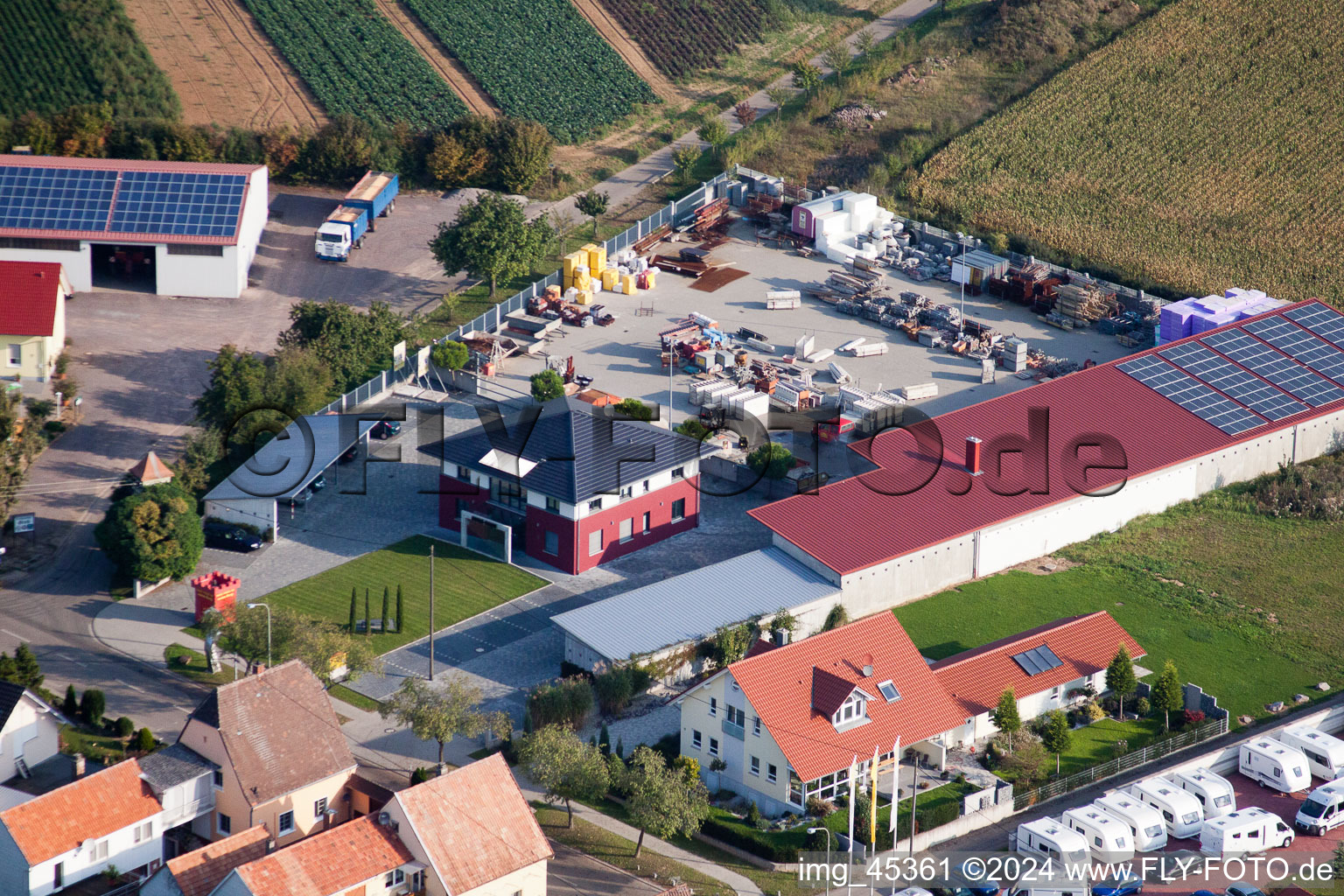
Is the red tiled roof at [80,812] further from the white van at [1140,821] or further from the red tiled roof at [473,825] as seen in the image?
the white van at [1140,821]

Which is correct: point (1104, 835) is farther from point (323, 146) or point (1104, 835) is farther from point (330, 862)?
point (323, 146)

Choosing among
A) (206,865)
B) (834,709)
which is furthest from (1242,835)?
(206,865)

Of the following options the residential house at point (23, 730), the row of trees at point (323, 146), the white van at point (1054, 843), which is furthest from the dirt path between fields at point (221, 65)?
the white van at point (1054, 843)

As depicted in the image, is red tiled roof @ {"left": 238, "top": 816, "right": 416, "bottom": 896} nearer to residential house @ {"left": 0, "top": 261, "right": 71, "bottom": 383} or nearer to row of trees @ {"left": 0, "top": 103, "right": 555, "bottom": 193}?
residential house @ {"left": 0, "top": 261, "right": 71, "bottom": 383}

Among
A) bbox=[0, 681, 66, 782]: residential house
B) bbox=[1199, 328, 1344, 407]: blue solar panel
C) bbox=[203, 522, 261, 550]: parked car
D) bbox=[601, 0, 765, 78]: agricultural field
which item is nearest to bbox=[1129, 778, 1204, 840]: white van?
bbox=[1199, 328, 1344, 407]: blue solar panel

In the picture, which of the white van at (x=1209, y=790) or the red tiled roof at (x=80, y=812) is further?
the white van at (x=1209, y=790)

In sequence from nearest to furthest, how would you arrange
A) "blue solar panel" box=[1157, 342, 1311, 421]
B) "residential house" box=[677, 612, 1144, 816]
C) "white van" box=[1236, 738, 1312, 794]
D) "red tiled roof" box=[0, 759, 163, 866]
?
"red tiled roof" box=[0, 759, 163, 866] → "residential house" box=[677, 612, 1144, 816] → "white van" box=[1236, 738, 1312, 794] → "blue solar panel" box=[1157, 342, 1311, 421]
